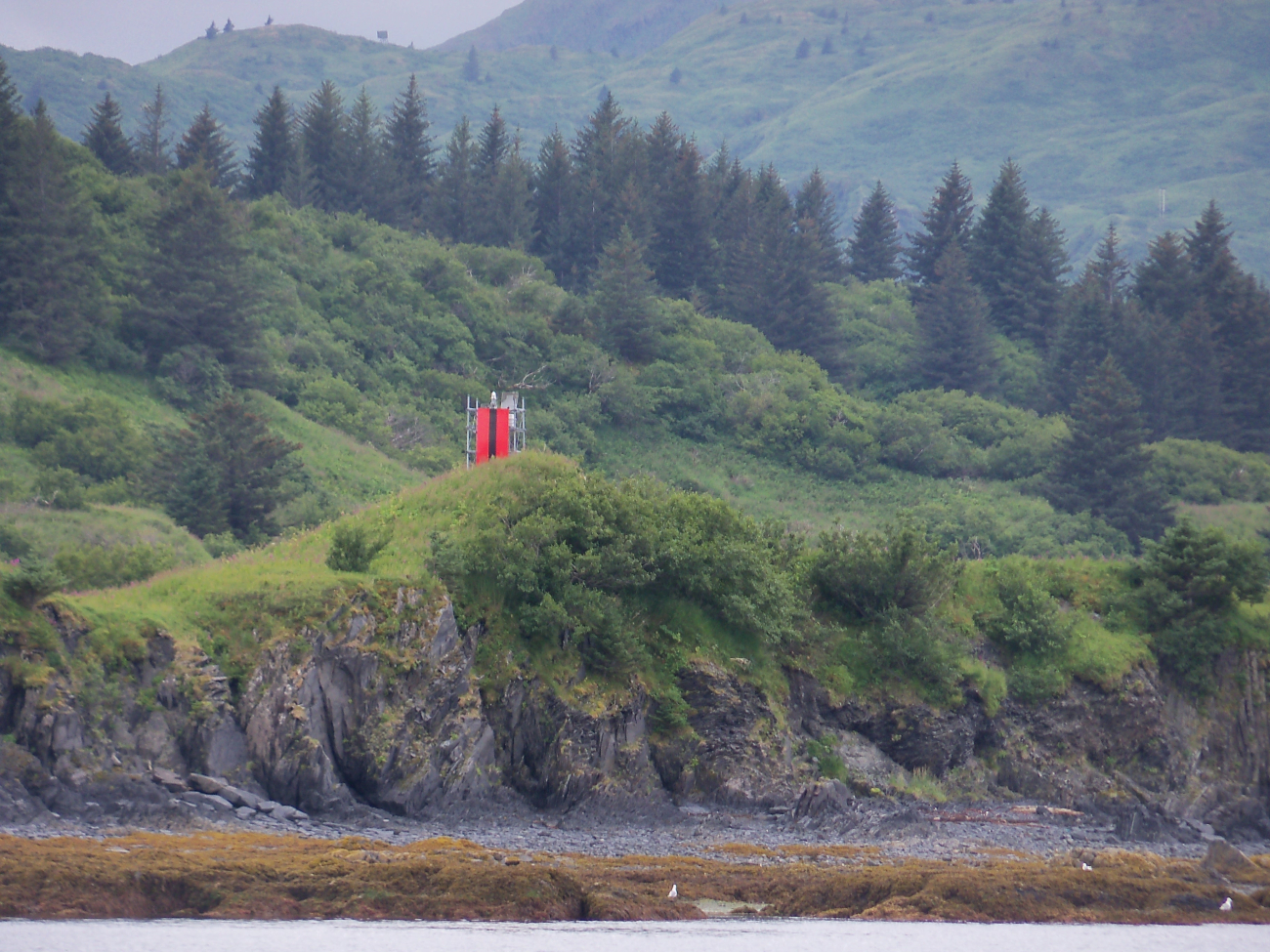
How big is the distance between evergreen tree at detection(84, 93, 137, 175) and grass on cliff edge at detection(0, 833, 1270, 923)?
6351 cm

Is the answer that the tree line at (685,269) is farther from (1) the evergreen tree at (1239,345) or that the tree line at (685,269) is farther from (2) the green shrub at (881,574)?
(2) the green shrub at (881,574)

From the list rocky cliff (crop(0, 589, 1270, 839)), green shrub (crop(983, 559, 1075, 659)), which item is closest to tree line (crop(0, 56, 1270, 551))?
green shrub (crop(983, 559, 1075, 659))

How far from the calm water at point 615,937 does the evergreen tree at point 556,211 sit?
220 feet

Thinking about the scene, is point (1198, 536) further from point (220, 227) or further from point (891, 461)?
point (220, 227)

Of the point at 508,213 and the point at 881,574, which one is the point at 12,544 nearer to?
the point at 881,574

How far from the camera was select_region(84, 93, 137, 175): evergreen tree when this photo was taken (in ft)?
261

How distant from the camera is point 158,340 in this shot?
194 feet

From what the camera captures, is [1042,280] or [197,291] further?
[1042,280]

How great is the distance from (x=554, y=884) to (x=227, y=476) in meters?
24.9

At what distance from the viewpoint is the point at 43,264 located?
54719mm

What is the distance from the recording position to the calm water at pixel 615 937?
71.3 ft

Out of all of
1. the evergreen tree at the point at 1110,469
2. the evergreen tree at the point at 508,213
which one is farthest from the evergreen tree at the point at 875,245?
the evergreen tree at the point at 1110,469

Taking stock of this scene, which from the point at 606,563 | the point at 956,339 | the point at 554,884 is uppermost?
the point at 956,339

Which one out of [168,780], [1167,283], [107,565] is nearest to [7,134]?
[107,565]
